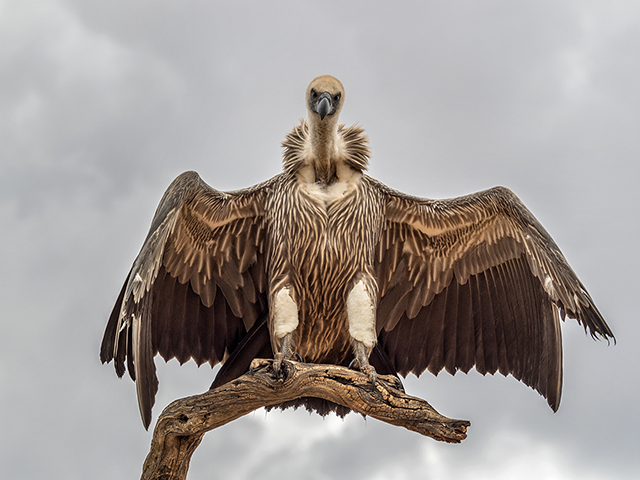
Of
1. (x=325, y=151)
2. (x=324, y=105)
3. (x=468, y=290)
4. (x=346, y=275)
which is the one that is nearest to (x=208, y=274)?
→ (x=346, y=275)

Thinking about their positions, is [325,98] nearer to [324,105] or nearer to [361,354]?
[324,105]

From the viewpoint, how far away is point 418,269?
6156 millimetres

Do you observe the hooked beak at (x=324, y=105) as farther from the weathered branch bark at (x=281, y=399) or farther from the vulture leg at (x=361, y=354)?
the weathered branch bark at (x=281, y=399)

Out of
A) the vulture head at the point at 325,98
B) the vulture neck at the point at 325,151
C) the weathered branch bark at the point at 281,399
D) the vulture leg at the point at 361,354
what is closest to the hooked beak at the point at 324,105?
the vulture head at the point at 325,98

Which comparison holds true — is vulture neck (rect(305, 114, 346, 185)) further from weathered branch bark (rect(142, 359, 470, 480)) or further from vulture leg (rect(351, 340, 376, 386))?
weathered branch bark (rect(142, 359, 470, 480))

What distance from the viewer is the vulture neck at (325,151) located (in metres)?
5.46

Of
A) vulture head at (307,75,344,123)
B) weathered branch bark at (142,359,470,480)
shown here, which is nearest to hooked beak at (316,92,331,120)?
vulture head at (307,75,344,123)

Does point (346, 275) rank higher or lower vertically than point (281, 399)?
higher

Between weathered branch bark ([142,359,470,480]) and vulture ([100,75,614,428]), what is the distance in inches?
11.5

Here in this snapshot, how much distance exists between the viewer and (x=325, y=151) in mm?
5531

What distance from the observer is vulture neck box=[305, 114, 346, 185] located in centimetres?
546

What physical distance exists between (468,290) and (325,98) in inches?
89.0

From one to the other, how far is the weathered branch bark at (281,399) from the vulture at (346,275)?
292 millimetres

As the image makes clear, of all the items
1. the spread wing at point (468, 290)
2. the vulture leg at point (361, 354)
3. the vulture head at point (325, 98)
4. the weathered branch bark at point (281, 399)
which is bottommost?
the weathered branch bark at point (281, 399)
